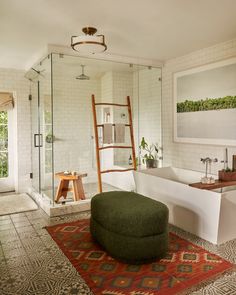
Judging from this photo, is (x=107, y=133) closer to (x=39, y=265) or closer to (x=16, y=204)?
(x=16, y=204)

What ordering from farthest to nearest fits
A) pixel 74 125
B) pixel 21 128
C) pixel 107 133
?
1. pixel 21 128
2. pixel 74 125
3. pixel 107 133

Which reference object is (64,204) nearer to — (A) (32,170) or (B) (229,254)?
(A) (32,170)

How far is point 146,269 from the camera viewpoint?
2412mm

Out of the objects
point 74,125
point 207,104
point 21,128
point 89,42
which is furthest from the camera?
point 21,128

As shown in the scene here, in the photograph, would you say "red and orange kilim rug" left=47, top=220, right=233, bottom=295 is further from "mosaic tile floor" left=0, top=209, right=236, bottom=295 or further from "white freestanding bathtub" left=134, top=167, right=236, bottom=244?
"white freestanding bathtub" left=134, top=167, right=236, bottom=244

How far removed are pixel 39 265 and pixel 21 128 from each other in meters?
3.29

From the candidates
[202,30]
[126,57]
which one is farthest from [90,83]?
[202,30]

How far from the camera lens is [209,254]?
2.67 metres

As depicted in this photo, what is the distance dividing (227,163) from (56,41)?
2871 mm

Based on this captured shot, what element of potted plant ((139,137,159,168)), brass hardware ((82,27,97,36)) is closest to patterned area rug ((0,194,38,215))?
potted plant ((139,137,159,168))

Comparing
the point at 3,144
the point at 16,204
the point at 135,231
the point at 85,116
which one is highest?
the point at 85,116

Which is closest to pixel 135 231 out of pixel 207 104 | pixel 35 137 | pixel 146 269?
pixel 146 269

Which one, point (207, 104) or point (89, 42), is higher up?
point (89, 42)

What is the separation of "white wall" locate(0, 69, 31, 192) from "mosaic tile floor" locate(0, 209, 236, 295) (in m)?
1.76
